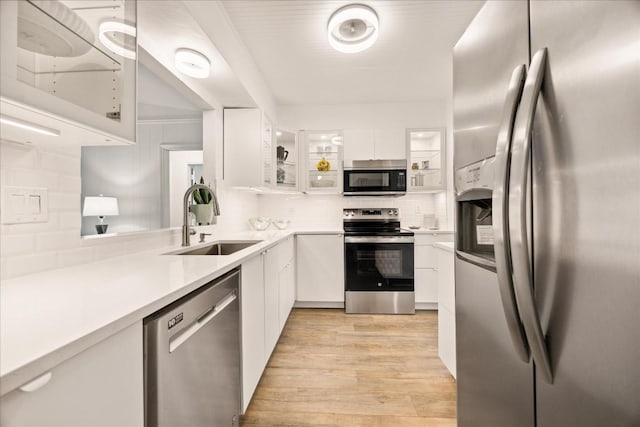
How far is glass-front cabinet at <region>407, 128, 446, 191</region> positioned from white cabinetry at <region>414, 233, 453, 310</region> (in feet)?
2.30

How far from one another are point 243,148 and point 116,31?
1852mm

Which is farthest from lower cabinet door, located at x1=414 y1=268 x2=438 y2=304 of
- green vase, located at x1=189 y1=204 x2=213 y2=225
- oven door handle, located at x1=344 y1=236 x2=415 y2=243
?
green vase, located at x1=189 y1=204 x2=213 y2=225

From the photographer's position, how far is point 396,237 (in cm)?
329

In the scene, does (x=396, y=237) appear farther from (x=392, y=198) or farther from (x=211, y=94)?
(x=211, y=94)

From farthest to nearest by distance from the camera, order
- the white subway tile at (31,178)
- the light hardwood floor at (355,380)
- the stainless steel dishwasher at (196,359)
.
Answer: the light hardwood floor at (355,380) < the white subway tile at (31,178) < the stainless steel dishwasher at (196,359)

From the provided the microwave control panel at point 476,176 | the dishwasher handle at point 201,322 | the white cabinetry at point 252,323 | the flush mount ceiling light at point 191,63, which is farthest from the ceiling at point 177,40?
the microwave control panel at point 476,176

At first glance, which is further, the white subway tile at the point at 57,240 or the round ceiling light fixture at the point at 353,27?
the round ceiling light fixture at the point at 353,27

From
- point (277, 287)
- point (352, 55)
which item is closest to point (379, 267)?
point (277, 287)

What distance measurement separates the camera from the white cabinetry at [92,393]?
448mm

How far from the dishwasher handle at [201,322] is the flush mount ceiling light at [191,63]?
1.50 m

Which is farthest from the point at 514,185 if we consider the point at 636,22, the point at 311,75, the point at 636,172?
the point at 311,75

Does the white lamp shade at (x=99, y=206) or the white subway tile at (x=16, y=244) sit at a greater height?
the white lamp shade at (x=99, y=206)

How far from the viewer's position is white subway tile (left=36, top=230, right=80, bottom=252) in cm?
107

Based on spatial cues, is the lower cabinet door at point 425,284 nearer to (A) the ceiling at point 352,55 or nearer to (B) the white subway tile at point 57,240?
(A) the ceiling at point 352,55
